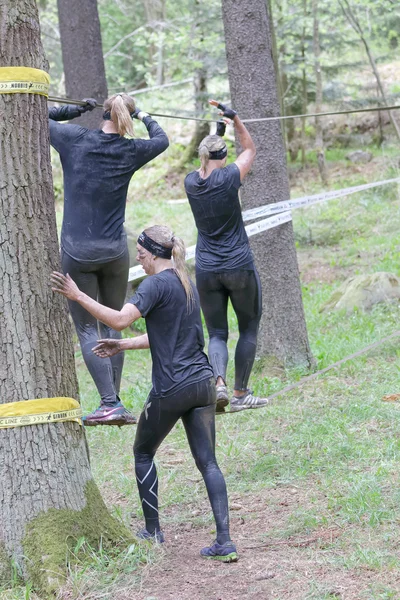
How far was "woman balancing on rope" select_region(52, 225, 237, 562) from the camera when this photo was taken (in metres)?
4.30

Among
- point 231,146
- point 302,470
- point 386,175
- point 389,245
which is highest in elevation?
point 231,146

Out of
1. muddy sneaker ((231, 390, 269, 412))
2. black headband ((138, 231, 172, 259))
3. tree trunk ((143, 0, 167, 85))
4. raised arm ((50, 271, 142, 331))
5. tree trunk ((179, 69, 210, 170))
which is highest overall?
tree trunk ((143, 0, 167, 85))

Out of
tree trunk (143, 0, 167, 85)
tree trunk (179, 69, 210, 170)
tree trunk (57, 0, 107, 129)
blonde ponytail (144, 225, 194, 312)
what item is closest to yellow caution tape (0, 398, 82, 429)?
blonde ponytail (144, 225, 194, 312)

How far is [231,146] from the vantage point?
64.7ft

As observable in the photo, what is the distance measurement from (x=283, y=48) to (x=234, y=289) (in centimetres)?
1288

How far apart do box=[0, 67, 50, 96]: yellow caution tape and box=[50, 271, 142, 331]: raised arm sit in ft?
3.51

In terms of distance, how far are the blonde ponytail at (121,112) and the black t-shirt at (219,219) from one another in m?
0.80

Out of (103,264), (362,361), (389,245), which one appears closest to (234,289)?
(103,264)

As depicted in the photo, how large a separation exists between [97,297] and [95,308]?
1446mm

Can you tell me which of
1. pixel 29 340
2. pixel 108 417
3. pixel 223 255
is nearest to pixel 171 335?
pixel 29 340

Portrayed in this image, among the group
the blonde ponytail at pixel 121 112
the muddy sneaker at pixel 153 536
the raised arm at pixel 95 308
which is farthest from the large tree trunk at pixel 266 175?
the raised arm at pixel 95 308

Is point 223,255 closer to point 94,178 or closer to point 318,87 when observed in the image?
point 94,178

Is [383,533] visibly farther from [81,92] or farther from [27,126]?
[81,92]

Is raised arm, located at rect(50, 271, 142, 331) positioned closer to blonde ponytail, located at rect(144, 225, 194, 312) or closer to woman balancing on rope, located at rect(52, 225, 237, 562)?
woman balancing on rope, located at rect(52, 225, 237, 562)
